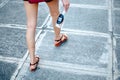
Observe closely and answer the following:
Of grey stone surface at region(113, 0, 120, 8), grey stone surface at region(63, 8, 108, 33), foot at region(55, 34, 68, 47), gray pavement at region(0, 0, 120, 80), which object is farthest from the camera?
grey stone surface at region(113, 0, 120, 8)

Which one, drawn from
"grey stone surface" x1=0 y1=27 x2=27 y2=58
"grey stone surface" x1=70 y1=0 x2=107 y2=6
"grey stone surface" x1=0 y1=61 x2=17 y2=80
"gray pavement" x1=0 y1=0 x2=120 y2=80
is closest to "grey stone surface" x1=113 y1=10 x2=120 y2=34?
"gray pavement" x1=0 y1=0 x2=120 y2=80

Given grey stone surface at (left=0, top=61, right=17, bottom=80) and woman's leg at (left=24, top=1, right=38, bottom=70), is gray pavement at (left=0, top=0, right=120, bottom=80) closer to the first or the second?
grey stone surface at (left=0, top=61, right=17, bottom=80)

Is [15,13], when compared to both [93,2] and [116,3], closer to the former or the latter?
[93,2]

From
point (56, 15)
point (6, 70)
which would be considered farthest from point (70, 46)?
point (6, 70)

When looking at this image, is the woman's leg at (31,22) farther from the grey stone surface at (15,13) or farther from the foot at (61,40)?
the grey stone surface at (15,13)

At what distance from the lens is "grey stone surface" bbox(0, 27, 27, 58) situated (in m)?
3.95

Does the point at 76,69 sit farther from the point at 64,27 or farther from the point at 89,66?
the point at 64,27

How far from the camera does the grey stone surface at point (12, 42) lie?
3947 mm

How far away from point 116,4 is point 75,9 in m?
1.08

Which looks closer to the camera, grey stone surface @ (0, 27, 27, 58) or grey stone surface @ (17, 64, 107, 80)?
grey stone surface @ (17, 64, 107, 80)

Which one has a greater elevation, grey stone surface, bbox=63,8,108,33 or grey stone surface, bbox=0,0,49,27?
grey stone surface, bbox=63,8,108,33

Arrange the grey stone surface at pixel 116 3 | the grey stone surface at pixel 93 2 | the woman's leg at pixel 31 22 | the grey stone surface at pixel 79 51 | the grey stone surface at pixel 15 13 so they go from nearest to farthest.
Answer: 1. the woman's leg at pixel 31 22
2. the grey stone surface at pixel 79 51
3. the grey stone surface at pixel 15 13
4. the grey stone surface at pixel 116 3
5. the grey stone surface at pixel 93 2

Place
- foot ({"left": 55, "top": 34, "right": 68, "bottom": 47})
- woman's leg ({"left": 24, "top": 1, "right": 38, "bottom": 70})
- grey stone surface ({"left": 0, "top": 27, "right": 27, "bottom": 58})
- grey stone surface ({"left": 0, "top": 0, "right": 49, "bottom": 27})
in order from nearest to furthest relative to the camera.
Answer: woman's leg ({"left": 24, "top": 1, "right": 38, "bottom": 70}), grey stone surface ({"left": 0, "top": 27, "right": 27, "bottom": 58}), foot ({"left": 55, "top": 34, "right": 68, "bottom": 47}), grey stone surface ({"left": 0, "top": 0, "right": 49, "bottom": 27})

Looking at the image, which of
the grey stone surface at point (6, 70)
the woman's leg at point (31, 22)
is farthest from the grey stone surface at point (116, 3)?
the grey stone surface at point (6, 70)
